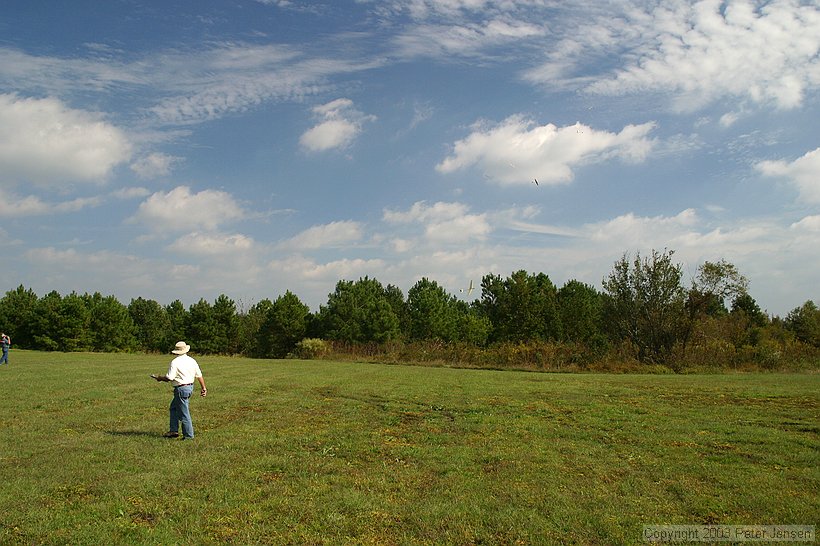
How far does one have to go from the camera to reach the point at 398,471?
888 cm

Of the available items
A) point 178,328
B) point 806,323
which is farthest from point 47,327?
point 806,323

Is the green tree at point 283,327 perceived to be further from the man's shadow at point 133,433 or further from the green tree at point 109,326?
the man's shadow at point 133,433

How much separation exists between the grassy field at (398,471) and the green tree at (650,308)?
920 inches

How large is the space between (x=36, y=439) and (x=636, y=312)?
127ft

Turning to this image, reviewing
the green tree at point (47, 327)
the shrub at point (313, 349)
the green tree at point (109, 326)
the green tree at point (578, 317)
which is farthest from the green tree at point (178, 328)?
the green tree at point (578, 317)

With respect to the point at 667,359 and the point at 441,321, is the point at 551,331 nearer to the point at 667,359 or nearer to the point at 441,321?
the point at 441,321

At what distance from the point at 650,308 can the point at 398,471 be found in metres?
36.5

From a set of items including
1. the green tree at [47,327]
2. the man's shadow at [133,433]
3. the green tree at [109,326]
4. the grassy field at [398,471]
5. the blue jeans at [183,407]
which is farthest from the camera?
the green tree at [109,326]

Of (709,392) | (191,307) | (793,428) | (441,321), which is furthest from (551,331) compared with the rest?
(793,428)

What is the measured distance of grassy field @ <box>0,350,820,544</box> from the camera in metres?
6.41

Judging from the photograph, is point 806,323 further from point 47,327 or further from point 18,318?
point 18,318

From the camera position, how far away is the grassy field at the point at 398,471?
641 centimetres

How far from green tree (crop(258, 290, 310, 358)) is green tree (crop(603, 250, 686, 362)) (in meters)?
44.7

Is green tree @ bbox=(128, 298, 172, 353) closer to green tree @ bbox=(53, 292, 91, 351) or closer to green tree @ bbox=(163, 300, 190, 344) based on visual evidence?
green tree @ bbox=(163, 300, 190, 344)
